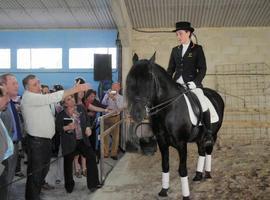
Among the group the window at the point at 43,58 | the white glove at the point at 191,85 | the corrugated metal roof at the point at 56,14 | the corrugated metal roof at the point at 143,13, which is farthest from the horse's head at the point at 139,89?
the window at the point at 43,58

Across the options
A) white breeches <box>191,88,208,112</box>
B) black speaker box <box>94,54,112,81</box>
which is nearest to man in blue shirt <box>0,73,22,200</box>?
white breeches <box>191,88,208,112</box>

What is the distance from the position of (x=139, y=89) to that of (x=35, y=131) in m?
1.34

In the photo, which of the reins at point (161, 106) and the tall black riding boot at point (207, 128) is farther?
the tall black riding boot at point (207, 128)

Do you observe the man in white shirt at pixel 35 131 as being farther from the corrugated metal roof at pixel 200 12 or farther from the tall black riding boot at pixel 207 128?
the corrugated metal roof at pixel 200 12

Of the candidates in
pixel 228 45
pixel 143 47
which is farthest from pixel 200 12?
pixel 143 47

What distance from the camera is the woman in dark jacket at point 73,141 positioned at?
515 cm

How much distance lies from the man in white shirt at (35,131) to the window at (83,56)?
6727mm

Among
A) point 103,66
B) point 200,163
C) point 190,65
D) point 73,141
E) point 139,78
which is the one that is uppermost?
point 103,66

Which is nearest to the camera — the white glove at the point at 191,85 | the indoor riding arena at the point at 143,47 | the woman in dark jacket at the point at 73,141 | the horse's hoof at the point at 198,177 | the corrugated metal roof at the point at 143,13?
the white glove at the point at 191,85

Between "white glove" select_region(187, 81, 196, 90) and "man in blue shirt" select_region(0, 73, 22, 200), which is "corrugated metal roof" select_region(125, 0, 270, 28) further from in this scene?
Answer: "man in blue shirt" select_region(0, 73, 22, 200)

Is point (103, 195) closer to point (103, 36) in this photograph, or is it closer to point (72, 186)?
point (72, 186)

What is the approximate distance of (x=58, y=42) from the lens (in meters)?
11.1

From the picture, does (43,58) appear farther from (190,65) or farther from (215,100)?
(190,65)

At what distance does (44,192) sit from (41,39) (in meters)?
6.73
